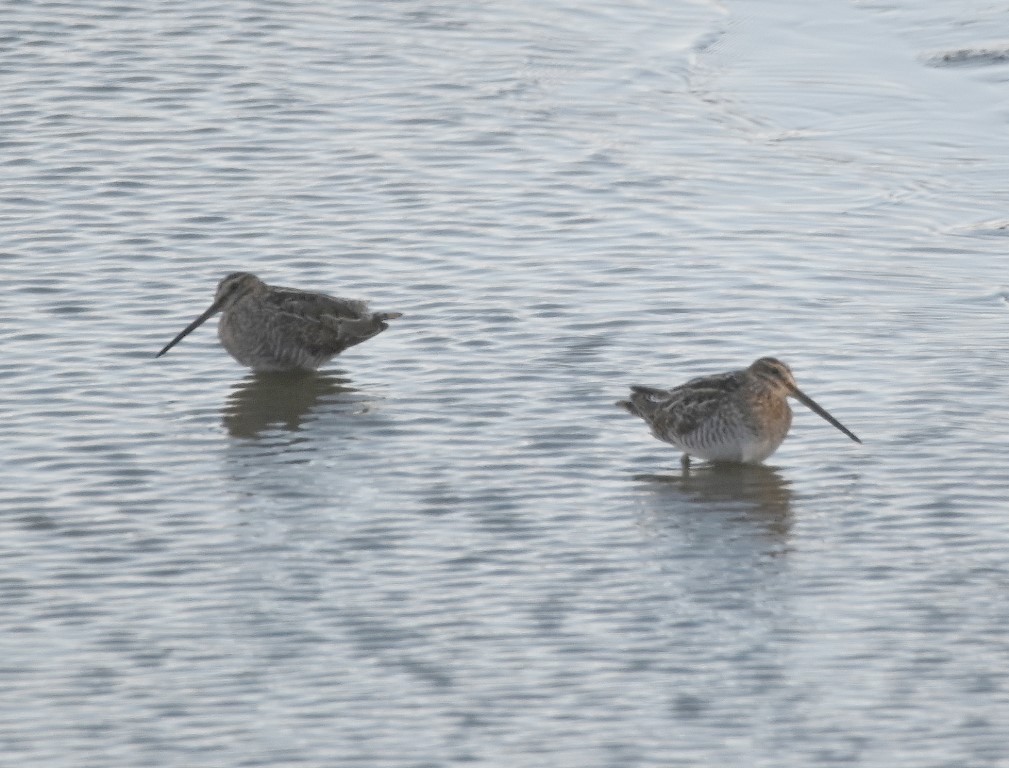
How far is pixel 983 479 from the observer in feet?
37.5

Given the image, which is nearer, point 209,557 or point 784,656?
point 784,656

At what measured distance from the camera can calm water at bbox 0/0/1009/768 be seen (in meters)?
8.91

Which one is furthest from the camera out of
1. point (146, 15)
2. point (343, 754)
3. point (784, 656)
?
point (146, 15)

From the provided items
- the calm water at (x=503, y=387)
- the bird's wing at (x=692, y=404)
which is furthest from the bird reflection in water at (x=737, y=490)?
the bird's wing at (x=692, y=404)

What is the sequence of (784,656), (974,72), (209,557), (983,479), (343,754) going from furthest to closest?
(974,72), (983,479), (209,557), (784,656), (343,754)

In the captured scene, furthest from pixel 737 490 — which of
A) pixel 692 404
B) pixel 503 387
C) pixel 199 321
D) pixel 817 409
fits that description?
pixel 199 321

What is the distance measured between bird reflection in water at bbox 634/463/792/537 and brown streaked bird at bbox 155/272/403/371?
8.94 ft

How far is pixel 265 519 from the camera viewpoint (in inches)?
436

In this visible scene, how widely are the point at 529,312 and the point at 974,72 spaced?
7820 millimetres

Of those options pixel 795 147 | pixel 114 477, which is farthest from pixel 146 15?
pixel 114 477

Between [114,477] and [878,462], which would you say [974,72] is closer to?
[878,462]

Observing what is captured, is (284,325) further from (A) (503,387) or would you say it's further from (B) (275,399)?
(A) (503,387)

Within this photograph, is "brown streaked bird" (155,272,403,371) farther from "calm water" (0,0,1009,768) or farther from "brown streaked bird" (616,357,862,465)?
"brown streaked bird" (616,357,862,465)

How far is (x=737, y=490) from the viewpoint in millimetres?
11727
